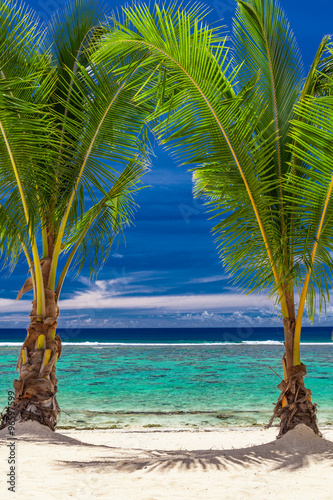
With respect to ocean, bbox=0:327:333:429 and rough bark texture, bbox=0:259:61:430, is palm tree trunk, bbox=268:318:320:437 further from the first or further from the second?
rough bark texture, bbox=0:259:61:430

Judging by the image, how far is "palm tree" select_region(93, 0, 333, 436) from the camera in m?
4.86

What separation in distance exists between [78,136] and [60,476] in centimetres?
381

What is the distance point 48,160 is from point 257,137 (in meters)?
2.49

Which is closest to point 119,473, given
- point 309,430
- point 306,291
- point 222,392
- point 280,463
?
point 280,463

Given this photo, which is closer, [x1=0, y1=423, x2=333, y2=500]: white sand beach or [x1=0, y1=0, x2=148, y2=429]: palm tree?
[x1=0, y1=423, x2=333, y2=500]: white sand beach

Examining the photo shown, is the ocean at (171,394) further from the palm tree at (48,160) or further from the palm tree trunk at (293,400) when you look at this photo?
the palm tree at (48,160)

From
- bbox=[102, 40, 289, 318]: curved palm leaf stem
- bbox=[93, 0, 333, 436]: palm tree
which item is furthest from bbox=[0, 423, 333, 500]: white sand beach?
bbox=[102, 40, 289, 318]: curved palm leaf stem

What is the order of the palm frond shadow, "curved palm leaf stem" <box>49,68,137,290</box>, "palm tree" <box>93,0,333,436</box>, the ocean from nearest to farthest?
the palm frond shadow < "palm tree" <box>93,0,333,436</box> < "curved palm leaf stem" <box>49,68,137,290</box> < the ocean

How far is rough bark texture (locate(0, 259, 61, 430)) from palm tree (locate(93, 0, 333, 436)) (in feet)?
8.12

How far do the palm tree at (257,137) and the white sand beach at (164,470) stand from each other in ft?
2.95

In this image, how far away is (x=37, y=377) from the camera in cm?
569

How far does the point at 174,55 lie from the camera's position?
4.86 meters

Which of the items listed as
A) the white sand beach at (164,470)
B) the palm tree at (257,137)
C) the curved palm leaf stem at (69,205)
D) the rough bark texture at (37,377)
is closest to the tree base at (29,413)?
the rough bark texture at (37,377)

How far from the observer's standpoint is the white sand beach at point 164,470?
3535mm
